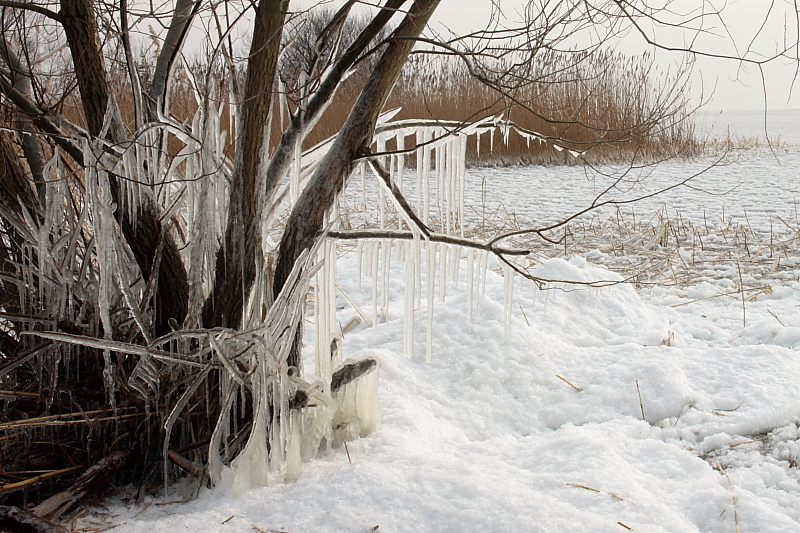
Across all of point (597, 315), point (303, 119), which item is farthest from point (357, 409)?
point (597, 315)

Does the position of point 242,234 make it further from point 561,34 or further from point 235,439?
point 561,34

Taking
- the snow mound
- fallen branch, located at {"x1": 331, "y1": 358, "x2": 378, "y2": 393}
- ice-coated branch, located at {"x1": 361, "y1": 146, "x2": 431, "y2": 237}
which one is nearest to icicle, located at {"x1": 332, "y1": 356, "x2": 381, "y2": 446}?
fallen branch, located at {"x1": 331, "y1": 358, "x2": 378, "y2": 393}

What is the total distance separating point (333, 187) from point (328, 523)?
97 cm

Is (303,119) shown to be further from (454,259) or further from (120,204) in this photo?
(454,259)

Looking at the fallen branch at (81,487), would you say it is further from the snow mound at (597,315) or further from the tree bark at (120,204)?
the snow mound at (597,315)

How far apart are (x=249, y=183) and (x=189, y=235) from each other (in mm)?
238

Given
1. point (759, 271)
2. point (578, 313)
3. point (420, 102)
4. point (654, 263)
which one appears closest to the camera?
point (578, 313)

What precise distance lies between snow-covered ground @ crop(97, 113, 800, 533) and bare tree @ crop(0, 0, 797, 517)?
25cm

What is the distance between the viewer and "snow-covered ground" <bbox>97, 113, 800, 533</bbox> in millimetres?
1604

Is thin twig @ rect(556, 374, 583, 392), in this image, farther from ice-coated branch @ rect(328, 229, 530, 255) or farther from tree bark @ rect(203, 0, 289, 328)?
tree bark @ rect(203, 0, 289, 328)

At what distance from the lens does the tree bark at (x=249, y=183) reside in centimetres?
167

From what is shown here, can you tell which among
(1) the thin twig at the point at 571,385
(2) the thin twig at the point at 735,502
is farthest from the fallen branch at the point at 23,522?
(1) the thin twig at the point at 571,385

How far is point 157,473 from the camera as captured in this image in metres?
1.78

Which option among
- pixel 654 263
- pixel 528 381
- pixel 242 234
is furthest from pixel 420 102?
pixel 242 234
